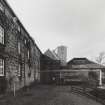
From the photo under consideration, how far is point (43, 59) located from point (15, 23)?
20766 mm

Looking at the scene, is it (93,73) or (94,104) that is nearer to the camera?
(94,104)

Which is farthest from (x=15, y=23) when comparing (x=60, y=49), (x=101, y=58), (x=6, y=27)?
(x=60, y=49)

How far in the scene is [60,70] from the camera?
29.6 meters

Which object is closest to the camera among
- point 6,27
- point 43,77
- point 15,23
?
point 6,27

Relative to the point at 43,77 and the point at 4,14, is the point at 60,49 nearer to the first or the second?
the point at 43,77

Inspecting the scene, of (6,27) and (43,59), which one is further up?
(6,27)

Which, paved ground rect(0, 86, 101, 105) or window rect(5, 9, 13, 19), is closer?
paved ground rect(0, 86, 101, 105)

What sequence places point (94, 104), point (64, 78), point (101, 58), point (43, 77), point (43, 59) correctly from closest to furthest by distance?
point (94, 104) → point (64, 78) → point (43, 77) → point (43, 59) → point (101, 58)

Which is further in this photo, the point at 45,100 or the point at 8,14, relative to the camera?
the point at 8,14

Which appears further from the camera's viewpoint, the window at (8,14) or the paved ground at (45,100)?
the window at (8,14)

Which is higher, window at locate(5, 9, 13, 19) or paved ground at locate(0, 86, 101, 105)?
window at locate(5, 9, 13, 19)

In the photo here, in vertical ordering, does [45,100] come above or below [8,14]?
below

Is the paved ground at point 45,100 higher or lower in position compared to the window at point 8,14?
lower

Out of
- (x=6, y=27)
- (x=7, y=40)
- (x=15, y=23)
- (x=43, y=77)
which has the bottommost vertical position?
(x=43, y=77)
